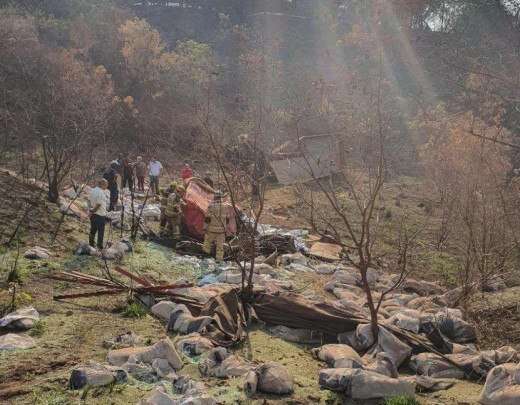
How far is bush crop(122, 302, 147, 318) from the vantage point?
508cm

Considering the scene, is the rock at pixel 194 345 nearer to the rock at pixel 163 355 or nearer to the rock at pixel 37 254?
the rock at pixel 163 355

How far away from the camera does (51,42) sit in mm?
28266

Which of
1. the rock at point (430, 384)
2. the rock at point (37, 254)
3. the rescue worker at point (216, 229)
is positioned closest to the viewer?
the rock at point (430, 384)

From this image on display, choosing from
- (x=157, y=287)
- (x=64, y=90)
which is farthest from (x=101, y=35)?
(x=157, y=287)

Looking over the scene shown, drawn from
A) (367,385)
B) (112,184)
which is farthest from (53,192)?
(367,385)

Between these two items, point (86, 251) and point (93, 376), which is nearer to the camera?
point (93, 376)

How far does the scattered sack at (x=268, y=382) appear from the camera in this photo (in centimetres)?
367

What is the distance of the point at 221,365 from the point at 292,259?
4.79 meters

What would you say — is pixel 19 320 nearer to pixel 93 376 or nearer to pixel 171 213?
pixel 93 376

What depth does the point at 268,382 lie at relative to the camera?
146 inches

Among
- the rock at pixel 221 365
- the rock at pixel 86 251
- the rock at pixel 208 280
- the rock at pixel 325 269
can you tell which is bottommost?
the rock at pixel 325 269

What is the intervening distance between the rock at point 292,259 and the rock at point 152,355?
15.4 ft

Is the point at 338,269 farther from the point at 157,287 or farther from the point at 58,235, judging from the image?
the point at 58,235

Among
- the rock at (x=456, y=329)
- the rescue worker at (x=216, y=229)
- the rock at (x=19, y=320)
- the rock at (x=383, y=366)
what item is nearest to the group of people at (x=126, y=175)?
the rescue worker at (x=216, y=229)
